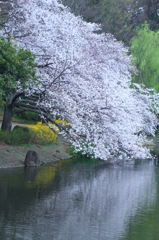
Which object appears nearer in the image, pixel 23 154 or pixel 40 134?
pixel 23 154

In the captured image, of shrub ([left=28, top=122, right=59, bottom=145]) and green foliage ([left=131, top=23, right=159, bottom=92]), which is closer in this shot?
shrub ([left=28, top=122, right=59, bottom=145])

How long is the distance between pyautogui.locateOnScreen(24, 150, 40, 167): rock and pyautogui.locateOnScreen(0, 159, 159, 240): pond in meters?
0.41

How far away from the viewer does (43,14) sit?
709 inches

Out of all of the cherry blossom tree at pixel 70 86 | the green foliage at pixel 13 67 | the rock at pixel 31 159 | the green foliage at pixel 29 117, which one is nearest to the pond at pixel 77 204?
the rock at pixel 31 159

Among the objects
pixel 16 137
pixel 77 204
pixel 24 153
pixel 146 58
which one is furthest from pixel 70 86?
pixel 146 58

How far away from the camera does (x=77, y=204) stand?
14680 mm

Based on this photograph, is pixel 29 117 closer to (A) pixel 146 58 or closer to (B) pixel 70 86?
(A) pixel 146 58

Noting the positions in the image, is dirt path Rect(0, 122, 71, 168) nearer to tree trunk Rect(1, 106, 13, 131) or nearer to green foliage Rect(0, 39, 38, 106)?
tree trunk Rect(1, 106, 13, 131)

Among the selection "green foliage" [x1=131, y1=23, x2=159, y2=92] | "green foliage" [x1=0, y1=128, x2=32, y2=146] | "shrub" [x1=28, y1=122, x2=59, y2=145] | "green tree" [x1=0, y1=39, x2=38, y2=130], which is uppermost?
"green foliage" [x1=131, y1=23, x2=159, y2=92]

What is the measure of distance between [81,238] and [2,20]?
10.8m

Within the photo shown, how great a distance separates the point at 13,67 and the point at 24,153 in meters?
8.76

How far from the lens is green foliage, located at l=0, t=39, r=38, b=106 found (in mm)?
13424

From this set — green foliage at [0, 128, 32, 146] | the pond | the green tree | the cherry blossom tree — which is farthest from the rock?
the green tree

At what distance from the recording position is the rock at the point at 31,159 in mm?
20602
